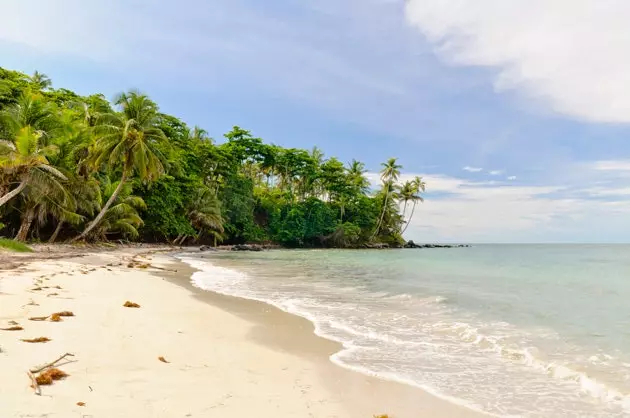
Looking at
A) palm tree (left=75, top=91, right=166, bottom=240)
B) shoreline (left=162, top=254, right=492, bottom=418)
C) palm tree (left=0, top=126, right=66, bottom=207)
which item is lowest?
shoreline (left=162, top=254, right=492, bottom=418)

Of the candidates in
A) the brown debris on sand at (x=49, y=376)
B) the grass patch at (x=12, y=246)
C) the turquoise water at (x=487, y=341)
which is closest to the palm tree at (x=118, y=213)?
the grass patch at (x=12, y=246)

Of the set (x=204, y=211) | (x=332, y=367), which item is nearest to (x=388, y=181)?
(x=204, y=211)

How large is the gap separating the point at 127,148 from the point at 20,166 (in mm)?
8096

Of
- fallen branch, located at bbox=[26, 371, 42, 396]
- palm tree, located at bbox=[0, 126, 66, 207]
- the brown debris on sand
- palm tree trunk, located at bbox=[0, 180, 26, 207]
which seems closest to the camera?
fallen branch, located at bbox=[26, 371, 42, 396]

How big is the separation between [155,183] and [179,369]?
1231 inches

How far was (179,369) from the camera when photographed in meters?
3.62

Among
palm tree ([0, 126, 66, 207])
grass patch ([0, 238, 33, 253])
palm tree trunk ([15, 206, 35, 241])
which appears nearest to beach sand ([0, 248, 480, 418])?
grass patch ([0, 238, 33, 253])

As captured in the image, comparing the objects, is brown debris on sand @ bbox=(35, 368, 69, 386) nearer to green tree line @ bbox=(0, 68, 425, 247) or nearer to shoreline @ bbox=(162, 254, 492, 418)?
shoreline @ bbox=(162, 254, 492, 418)

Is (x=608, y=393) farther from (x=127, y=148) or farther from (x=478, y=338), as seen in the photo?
(x=127, y=148)

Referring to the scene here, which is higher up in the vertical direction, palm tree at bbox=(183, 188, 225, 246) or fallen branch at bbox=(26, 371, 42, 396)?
palm tree at bbox=(183, 188, 225, 246)

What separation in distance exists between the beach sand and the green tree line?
12.8 m

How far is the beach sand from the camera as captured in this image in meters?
2.76

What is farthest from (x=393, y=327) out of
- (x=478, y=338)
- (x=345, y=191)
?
(x=345, y=191)

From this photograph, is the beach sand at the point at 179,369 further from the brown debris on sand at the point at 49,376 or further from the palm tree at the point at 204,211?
the palm tree at the point at 204,211
